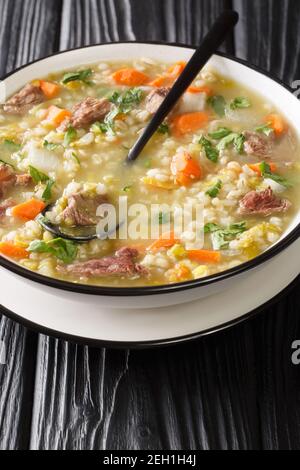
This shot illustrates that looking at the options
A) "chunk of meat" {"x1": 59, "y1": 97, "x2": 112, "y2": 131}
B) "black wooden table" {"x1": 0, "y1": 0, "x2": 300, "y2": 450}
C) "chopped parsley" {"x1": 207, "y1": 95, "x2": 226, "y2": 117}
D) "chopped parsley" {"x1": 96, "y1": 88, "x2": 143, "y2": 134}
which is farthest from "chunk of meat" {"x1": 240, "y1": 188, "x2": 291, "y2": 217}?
"chunk of meat" {"x1": 59, "y1": 97, "x2": 112, "y2": 131}

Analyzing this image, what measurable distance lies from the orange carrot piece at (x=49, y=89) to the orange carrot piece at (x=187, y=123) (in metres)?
0.71

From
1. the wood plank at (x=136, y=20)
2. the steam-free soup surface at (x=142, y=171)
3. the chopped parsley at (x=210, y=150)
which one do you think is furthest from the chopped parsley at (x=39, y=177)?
the wood plank at (x=136, y=20)

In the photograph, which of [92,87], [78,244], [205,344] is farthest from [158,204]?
[92,87]

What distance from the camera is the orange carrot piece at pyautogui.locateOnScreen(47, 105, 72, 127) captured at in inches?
163

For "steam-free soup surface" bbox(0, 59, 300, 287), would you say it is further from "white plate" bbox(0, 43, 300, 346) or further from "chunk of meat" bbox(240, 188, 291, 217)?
"white plate" bbox(0, 43, 300, 346)

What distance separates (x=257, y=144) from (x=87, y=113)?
89 centimetres

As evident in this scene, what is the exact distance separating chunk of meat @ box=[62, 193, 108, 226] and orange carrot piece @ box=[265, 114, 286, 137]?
1.06m

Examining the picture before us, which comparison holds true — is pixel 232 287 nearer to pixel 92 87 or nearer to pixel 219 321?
pixel 219 321

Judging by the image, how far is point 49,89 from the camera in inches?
173

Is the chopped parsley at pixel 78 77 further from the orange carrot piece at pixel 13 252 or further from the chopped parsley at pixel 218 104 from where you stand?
the orange carrot piece at pixel 13 252

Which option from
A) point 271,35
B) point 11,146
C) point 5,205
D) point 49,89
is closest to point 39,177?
point 5,205

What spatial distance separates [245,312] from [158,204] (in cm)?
66

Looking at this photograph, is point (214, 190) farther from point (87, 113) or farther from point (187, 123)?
point (87, 113)

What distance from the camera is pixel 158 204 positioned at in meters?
3.68
